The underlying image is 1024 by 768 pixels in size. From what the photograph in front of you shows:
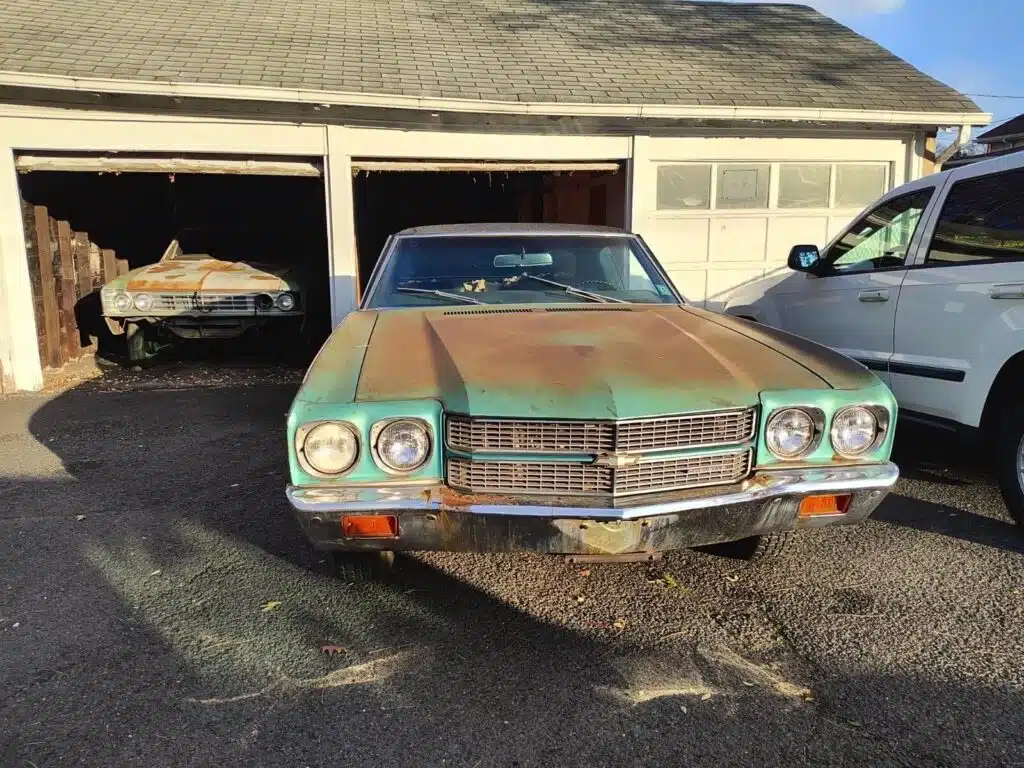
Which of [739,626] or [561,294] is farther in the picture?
[561,294]

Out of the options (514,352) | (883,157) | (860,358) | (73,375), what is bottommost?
(73,375)

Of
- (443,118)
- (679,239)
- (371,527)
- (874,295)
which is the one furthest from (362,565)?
(679,239)

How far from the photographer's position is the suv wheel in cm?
346

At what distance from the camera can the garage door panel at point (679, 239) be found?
8570 mm

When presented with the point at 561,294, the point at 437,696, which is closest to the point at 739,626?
the point at 437,696

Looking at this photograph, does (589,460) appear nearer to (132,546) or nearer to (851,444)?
(851,444)

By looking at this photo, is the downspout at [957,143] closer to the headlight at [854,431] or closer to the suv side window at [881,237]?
the suv side window at [881,237]

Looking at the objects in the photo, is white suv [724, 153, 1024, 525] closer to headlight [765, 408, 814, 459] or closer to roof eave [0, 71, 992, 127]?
headlight [765, 408, 814, 459]

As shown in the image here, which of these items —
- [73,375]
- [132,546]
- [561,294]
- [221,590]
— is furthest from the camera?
[73,375]

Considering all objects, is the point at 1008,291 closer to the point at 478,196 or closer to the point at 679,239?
the point at 679,239

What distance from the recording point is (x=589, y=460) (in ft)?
8.09

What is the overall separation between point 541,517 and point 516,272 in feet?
6.69

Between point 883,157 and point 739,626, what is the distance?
8014 millimetres

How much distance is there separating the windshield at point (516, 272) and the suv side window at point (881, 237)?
1.57 meters
